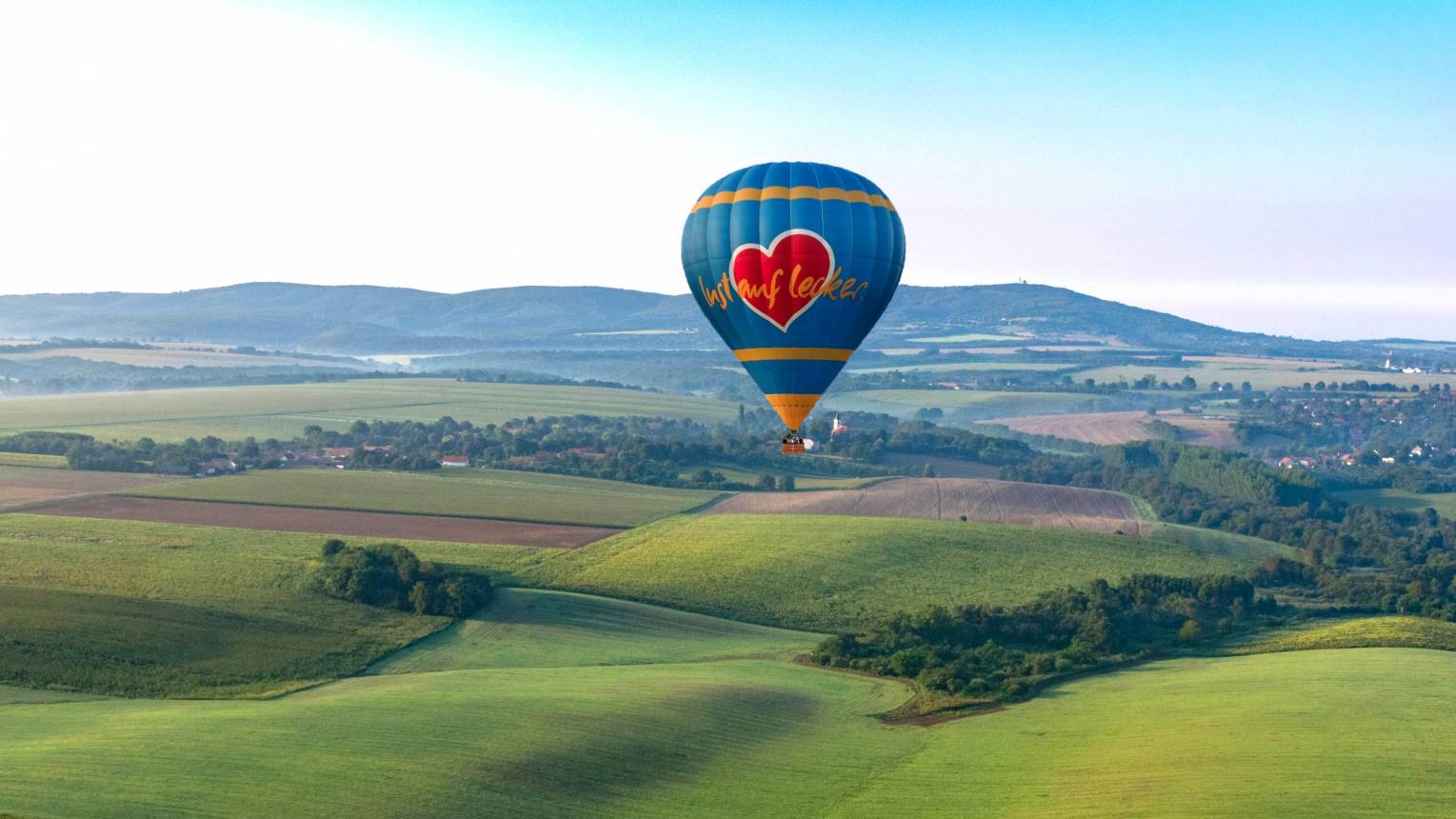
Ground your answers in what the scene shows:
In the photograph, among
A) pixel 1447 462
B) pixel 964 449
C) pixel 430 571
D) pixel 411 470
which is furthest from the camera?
pixel 1447 462

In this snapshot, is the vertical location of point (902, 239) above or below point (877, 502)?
above

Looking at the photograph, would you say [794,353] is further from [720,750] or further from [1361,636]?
[1361,636]

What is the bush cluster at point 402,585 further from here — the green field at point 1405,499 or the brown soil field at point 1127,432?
the brown soil field at point 1127,432

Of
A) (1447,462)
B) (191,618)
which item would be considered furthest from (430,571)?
(1447,462)

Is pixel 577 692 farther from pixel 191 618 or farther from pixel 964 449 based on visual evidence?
pixel 964 449

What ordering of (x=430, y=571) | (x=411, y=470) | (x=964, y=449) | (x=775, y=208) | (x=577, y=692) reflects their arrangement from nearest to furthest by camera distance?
1. (x=775, y=208)
2. (x=577, y=692)
3. (x=430, y=571)
4. (x=411, y=470)
5. (x=964, y=449)

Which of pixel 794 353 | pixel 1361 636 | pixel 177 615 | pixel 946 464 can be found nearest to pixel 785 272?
pixel 794 353
